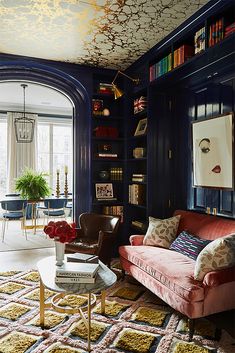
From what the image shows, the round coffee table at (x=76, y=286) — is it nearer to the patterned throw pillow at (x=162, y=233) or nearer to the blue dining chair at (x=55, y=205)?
the patterned throw pillow at (x=162, y=233)

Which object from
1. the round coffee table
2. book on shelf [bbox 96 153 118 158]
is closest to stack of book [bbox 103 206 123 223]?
book on shelf [bbox 96 153 118 158]

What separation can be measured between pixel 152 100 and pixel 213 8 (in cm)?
146

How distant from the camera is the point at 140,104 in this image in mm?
4398

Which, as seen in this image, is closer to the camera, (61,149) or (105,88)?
(105,88)

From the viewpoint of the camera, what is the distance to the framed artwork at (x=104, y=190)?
15.7 feet

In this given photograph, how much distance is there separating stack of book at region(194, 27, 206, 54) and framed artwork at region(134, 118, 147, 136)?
1.45m

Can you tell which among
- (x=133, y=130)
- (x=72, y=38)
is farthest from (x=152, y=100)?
(x=72, y=38)

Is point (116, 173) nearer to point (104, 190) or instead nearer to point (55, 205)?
point (104, 190)

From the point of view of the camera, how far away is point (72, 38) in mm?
3656

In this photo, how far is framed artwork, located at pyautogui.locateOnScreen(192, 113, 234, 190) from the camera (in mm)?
3055

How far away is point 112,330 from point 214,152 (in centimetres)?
207

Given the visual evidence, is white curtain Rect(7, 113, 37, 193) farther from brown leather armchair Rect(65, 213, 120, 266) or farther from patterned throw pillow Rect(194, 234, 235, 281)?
patterned throw pillow Rect(194, 234, 235, 281)

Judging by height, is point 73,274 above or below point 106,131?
below

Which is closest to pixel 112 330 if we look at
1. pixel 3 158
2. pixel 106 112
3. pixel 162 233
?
pixel 162 233
